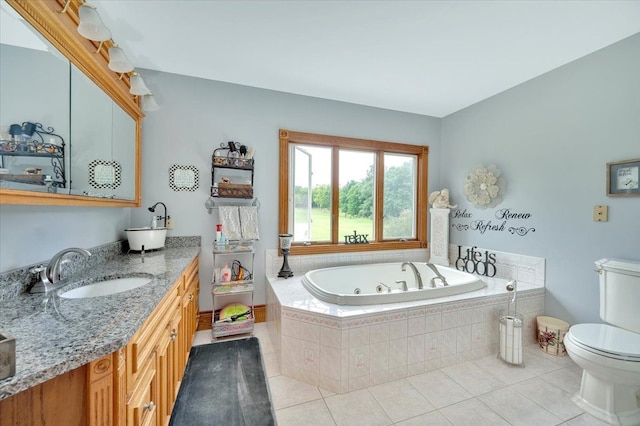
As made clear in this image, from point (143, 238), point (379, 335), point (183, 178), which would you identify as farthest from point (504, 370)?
point (183, 178)

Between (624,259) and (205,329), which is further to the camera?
(205,329)

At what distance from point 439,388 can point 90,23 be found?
2.90 meters

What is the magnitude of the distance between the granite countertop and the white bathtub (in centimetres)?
130

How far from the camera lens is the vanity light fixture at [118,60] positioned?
1.42m

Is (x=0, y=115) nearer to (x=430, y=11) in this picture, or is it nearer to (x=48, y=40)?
(x=48, y=40)

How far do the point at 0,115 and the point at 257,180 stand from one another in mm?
1810

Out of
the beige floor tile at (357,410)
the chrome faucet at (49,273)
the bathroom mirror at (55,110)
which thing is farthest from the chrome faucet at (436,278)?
the bathroom mirror at (55,110)

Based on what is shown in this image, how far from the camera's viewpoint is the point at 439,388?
1.75 metres

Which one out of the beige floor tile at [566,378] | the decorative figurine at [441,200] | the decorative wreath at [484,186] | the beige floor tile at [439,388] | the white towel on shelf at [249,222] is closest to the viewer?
the beige floor tile at [439,388]

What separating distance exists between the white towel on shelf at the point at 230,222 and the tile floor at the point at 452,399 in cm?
116

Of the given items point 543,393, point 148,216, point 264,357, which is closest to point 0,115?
point 148,216

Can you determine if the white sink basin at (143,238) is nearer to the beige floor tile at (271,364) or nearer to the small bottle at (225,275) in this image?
the small bottle at (225,275)

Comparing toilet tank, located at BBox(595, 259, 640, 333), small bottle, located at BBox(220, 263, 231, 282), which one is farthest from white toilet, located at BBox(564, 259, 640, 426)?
small bottle, located at BBox(220, 263, 231, 282)

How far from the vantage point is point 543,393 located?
1696 millimetres
